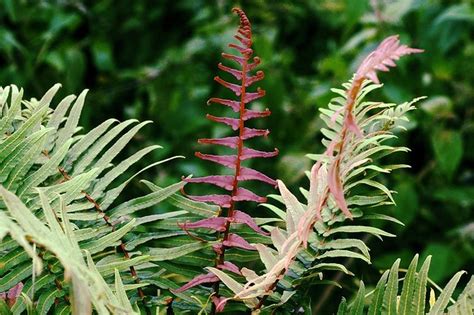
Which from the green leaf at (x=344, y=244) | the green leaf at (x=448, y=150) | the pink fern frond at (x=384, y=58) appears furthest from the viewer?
the green leaf at (x=448, y=150)

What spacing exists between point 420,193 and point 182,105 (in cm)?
53

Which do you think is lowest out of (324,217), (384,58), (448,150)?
(448,150)

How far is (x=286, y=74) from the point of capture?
6.39 ft

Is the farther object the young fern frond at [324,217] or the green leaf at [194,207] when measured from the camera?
the green leaf at [194,207]

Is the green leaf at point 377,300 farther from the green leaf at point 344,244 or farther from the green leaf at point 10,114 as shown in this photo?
the green leaf at point 10,114

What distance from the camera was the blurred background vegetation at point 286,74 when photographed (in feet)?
5.30

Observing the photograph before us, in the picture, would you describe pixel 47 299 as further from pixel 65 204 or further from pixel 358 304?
pixel 358 304

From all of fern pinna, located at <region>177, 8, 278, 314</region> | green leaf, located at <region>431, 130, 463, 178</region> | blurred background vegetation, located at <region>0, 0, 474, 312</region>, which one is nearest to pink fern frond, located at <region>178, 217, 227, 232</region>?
fern pinna, located at <region>177, 8, 278, 314</region>

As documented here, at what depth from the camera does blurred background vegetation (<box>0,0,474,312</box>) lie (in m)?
1.62

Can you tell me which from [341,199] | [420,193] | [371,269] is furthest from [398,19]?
[341,199]

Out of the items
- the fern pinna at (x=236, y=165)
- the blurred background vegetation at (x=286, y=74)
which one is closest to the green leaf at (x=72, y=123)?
the fern pinna at (x=236, y=165)

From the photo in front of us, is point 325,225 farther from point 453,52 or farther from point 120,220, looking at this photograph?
point 453,52

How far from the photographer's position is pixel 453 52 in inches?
70.1

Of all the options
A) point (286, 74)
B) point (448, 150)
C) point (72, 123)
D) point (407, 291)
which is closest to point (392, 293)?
Result: point (407, 291)
